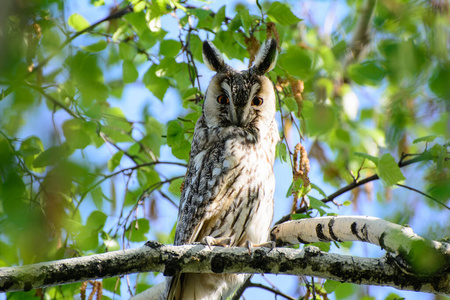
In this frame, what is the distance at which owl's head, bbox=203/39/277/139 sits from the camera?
2422 mm

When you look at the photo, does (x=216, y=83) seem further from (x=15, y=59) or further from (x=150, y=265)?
(x=15, y=59)

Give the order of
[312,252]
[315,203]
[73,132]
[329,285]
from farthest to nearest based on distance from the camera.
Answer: [329,285], [315,203], [312,252], [73,132]

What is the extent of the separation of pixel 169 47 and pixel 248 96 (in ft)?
1.92

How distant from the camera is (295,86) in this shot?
2.23 m

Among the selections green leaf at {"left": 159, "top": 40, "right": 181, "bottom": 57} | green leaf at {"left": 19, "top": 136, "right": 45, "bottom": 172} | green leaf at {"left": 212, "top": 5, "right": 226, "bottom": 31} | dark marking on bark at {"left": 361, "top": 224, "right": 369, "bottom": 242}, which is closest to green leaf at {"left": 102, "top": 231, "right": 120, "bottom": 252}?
green leaf at {"left": 19, "top": 136, "right": 45, "bottom": 172}

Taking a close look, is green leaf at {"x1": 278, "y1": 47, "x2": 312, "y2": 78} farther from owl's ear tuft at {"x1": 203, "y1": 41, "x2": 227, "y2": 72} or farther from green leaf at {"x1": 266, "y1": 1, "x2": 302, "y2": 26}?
owl's ear tuft at {"x1": 203, "y1": 41, "x2": 227, "y2": 72}

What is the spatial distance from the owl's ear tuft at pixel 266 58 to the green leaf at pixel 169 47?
0.48 metres

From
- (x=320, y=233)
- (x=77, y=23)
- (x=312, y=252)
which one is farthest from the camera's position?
(x=77, y=23)

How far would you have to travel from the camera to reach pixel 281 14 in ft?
7.27

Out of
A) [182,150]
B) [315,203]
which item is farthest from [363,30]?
[182,150]

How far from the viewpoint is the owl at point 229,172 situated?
2.23m

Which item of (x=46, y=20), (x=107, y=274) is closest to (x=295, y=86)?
(x=107, y=274)

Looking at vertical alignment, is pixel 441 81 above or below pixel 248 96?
below

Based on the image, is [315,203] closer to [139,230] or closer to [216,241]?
[216,241]
